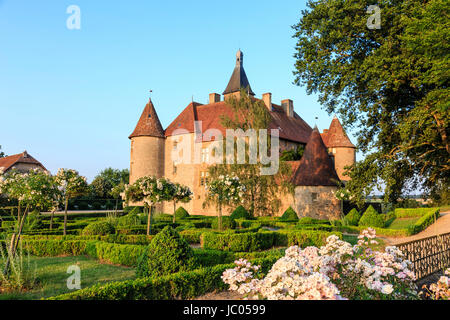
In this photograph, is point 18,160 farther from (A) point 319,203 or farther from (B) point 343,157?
(B) point 343,157

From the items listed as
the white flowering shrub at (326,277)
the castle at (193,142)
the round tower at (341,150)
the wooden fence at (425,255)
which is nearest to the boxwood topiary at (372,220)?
the wooden fence at (425,255)

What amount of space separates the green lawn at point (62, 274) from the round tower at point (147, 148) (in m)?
22.0

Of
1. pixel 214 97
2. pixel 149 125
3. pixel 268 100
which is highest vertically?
pixel 214 97

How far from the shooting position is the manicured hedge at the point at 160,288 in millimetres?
4473

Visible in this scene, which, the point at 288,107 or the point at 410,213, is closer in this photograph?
the point at 410,213

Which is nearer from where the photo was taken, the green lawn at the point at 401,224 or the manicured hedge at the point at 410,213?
the green lawn at the point at 401,224

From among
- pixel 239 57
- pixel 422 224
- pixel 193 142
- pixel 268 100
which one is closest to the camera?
pixel 422 224

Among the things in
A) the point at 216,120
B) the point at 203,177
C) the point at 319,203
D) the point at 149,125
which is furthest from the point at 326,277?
the point at 149,125

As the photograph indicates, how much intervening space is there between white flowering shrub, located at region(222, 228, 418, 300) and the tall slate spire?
3342 cm

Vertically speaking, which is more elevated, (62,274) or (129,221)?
(129,221)

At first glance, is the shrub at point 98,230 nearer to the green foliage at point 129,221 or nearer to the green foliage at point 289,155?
the green foliage at point 129,221

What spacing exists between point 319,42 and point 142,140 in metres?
20.6

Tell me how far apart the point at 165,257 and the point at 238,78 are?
3324 cm

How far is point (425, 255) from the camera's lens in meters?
7.21
